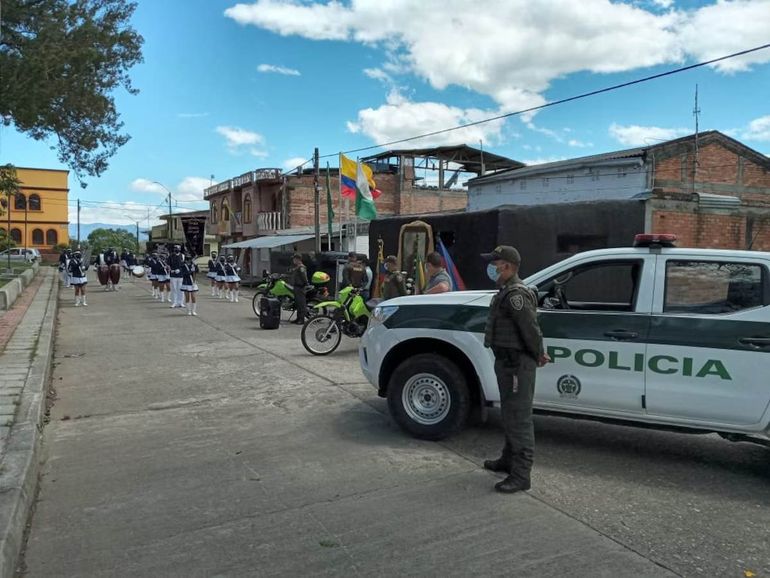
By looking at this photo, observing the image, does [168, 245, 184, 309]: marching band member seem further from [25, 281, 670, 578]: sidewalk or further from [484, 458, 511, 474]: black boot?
[484, 458, 511, 474]: black boot

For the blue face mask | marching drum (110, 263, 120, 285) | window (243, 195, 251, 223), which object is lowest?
marching drum (110, 263, 120, 285)

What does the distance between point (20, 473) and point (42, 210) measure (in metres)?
69.3

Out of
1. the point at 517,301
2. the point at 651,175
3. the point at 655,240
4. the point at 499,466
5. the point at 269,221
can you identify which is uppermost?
the point at 651,175

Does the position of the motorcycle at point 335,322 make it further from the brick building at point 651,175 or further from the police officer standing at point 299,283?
the brick building at point 651,175

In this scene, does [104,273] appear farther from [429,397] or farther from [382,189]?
[429,397]

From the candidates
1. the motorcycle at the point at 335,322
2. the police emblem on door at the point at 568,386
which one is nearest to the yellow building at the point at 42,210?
the motorcycle at the point at 335,322

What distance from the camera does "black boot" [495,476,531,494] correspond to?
455 cm

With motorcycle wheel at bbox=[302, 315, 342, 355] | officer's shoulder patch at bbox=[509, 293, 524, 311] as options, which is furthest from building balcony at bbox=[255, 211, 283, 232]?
officer's shoulder patch at bbox=[509, 293, 524, 311]

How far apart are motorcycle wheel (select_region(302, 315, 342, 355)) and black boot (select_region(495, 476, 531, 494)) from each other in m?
6.47

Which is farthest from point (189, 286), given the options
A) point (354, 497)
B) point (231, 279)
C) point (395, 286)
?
point (354, 497)

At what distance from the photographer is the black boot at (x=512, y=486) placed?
455cm

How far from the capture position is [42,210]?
213ft

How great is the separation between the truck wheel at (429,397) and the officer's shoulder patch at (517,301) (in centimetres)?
134

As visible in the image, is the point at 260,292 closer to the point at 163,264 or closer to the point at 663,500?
the point at 163,264
